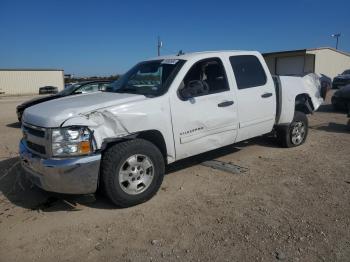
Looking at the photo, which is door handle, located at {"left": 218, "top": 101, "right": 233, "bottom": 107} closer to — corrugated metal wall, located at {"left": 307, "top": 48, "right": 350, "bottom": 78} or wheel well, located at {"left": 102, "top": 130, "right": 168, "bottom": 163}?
wheel well, located at {"left": 102, "top": 130, "right": 168, "bottom": 163}

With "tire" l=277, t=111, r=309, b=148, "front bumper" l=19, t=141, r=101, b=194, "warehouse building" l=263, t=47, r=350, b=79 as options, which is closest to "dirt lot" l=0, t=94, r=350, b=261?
"front bumper" l=19, t=141, r=101, b=194

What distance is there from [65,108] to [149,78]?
1.53 metres

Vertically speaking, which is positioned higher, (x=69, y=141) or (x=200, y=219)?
(x=69, y=141)

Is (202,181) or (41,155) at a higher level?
(41,155)

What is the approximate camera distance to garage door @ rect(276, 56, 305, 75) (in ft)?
116

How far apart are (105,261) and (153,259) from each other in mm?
455

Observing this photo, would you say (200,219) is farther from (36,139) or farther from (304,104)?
(304,104)

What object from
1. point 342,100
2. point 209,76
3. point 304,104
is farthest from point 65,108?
point 342,100

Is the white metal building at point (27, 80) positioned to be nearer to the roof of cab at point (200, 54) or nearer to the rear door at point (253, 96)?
the roof of cab at point (200, 54)

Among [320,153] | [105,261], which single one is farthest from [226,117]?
[105,261]

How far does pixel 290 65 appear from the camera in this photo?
36312 mm

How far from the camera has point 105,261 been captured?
126 inches

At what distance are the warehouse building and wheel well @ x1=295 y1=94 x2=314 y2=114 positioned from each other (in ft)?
91.3

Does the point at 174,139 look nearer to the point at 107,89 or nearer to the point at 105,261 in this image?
the point at 107,89
